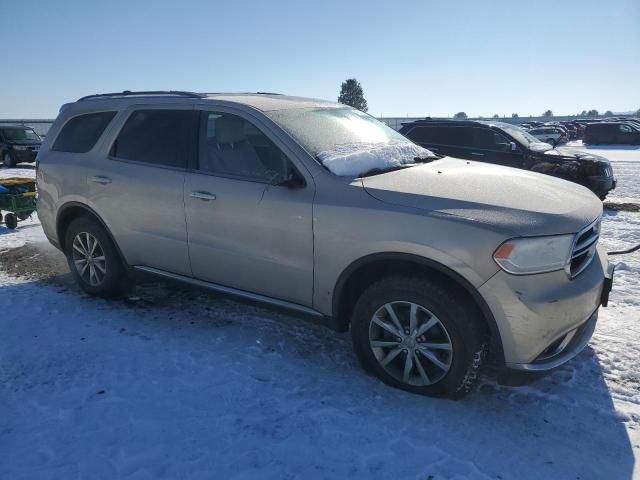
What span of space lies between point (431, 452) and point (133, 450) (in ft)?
5.22

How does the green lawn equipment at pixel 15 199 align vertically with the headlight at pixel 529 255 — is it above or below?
below

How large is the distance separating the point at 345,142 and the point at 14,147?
19.4m

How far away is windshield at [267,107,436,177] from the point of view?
327cm

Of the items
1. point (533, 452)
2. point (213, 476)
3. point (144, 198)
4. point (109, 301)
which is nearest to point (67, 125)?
point (144, 198)

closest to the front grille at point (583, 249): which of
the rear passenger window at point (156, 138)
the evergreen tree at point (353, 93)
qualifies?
the rear passenger window at point (156, 138)

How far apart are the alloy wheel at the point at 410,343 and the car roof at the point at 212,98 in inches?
71.2

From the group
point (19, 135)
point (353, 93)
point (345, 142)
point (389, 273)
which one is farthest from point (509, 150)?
point (353, 93)

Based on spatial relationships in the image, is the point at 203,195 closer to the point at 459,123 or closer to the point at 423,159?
the point at 423,159

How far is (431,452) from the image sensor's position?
99.0 inches

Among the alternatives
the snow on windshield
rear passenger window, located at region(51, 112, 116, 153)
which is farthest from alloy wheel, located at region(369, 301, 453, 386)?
rear passenger window, located at region(51, 112, 116, 153)

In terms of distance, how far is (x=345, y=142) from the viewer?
3588mm

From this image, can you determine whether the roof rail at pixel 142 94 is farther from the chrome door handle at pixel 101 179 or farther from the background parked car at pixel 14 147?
the background parked car at pixel 14 147

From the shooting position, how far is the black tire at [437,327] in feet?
8.94

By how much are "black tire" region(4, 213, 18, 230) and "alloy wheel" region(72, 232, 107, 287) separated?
3.81 meters
